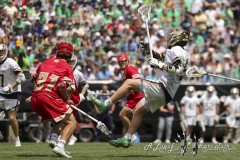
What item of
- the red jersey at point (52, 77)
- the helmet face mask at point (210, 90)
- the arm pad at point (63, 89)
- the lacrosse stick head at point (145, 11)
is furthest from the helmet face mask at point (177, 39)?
the helmet face mask at point (210, 90)

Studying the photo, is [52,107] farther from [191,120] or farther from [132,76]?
[191,120]

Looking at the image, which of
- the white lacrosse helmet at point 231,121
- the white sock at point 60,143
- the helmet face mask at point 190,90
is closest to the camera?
the white sock at point 60,143

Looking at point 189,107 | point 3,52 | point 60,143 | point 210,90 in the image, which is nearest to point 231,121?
point 210,90

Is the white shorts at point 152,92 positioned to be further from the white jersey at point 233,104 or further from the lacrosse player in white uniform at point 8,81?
the white jersey at point 233,104

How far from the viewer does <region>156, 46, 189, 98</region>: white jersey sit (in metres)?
12.2

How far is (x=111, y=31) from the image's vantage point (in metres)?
25.0

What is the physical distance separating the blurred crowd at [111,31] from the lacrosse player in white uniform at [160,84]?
9222 millimetres

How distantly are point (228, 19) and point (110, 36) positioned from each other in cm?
505

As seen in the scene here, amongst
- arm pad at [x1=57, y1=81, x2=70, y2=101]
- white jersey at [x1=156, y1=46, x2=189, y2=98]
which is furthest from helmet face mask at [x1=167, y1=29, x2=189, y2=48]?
arm pad at [x1=57, y1=81, x2=70, y2=101]

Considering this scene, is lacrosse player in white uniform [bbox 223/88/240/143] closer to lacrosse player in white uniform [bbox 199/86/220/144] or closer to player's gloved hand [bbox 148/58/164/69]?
lacrosse player in white uniform [bbox 199/86/220/144]

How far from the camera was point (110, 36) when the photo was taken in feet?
81.4

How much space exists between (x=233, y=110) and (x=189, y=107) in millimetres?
1215

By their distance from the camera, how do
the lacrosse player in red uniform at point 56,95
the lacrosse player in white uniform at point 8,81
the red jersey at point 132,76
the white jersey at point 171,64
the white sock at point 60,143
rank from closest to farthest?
the white sock at point 60,143, the lacrosse player in red uniform at point 56,95, the white jersey at point 171,64, the red jersey at point 132,76, the lacrosse player in white uniform at point 8,81

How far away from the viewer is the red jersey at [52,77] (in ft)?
38.5
